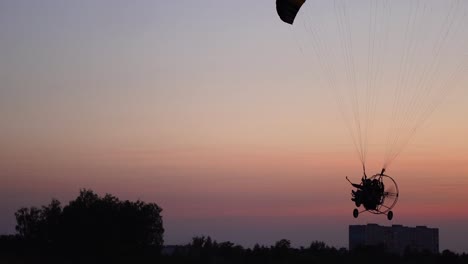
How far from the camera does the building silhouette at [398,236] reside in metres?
103

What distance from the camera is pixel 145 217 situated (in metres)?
78.1

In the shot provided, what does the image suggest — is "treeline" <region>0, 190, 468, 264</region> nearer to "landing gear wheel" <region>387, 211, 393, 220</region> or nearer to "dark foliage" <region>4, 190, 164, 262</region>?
"dark foliage" <region>4, 190, 164, 262</region>

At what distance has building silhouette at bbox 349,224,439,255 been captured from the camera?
103375 millimetres

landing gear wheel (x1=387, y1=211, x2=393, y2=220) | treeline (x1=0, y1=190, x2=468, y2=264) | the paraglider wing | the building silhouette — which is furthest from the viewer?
the building silhouette

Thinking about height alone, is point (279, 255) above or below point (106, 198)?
below

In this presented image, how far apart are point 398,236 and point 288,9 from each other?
84.7 metres

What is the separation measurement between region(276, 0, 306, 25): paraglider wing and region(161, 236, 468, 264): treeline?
38.6 m

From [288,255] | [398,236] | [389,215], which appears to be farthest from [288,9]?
[398,236]

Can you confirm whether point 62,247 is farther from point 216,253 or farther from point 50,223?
point 216,253

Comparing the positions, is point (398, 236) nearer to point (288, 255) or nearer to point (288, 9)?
point (288, 255)

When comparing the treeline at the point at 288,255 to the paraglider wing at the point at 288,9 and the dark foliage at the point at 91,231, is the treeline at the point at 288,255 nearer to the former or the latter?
the dark foliage at the point at 91,231

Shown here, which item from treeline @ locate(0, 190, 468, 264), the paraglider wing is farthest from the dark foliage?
the paraglider wing

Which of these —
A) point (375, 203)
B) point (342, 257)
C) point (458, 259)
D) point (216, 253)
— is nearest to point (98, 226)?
point (216, 253)

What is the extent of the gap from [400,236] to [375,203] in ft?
275
